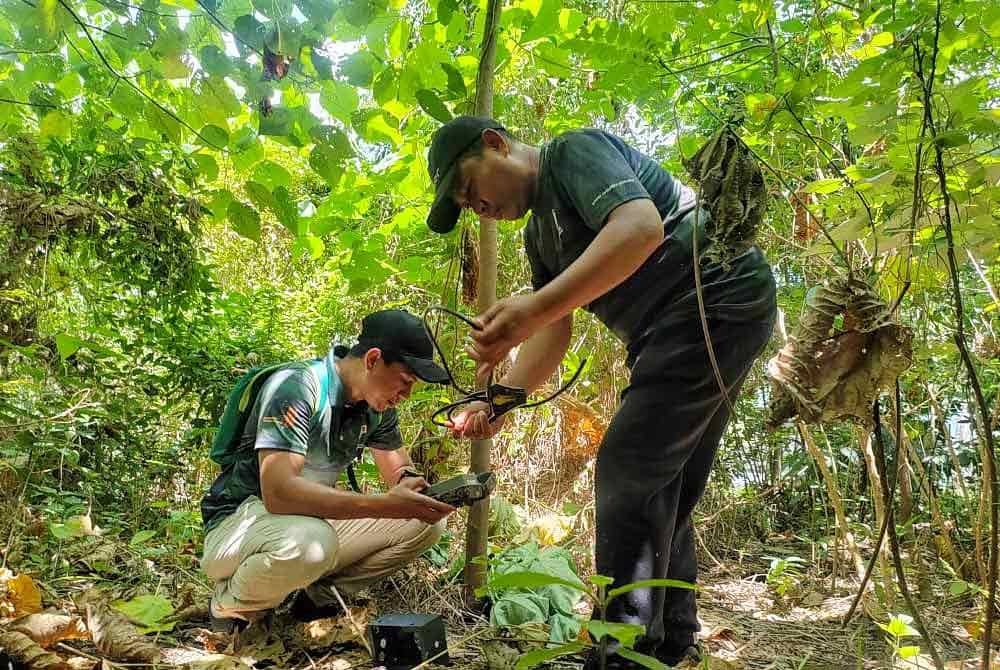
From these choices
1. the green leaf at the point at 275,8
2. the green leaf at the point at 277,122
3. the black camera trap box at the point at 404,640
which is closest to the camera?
the green leaf at the point at 275,8

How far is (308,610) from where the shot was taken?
8.71 feet

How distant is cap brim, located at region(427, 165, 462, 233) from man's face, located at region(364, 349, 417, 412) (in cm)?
68

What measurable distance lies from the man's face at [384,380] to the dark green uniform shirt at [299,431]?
5.8 inches

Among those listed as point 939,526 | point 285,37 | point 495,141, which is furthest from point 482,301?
point 939,526

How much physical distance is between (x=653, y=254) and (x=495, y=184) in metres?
0.49

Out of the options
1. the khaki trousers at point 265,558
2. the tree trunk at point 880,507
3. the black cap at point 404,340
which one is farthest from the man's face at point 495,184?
the tree trunk at point 880,507

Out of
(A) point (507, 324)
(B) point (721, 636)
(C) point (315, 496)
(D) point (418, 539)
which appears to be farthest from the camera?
(D) point (418, 539)

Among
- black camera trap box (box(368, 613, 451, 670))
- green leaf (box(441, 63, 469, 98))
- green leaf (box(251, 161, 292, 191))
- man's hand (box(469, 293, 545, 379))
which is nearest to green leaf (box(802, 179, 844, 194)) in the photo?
man's hand (box(469, 293, 545, 379))

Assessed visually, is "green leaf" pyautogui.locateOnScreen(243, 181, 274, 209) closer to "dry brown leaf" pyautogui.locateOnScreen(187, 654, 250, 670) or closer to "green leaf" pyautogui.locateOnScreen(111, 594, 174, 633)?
"dry brown leaf" pyautogui.locateOnScreen(187, 654, 250, 670)

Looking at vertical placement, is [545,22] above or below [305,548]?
above

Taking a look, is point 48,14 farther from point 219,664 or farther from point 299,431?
point 219,664

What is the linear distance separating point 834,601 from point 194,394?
3.58 m

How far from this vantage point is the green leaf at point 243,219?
1.80 m

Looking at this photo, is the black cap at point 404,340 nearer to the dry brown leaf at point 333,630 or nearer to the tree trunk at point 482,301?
the tree trunk at point 482,301
